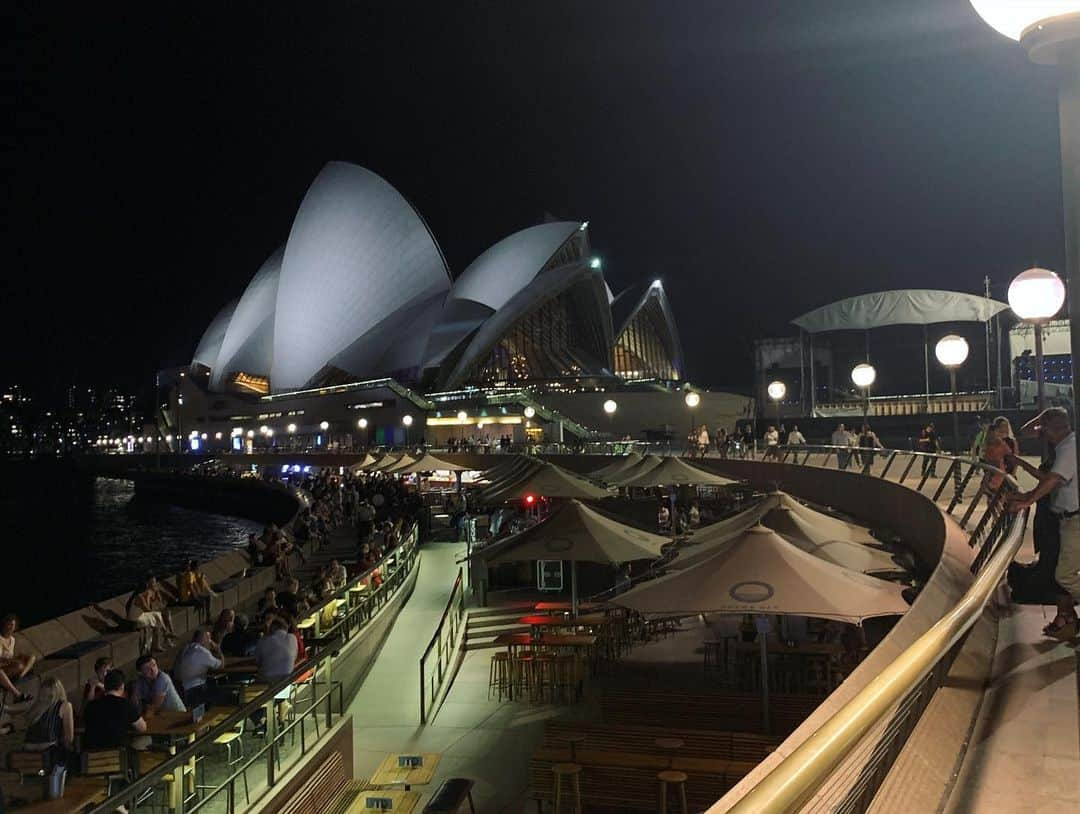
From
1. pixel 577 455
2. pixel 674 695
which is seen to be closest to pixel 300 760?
pixel 674 695

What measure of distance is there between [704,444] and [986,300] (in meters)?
11.6

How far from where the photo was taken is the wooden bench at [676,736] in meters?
6.70

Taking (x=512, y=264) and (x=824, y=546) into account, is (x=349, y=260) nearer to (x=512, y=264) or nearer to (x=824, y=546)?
(x=512, y=264)

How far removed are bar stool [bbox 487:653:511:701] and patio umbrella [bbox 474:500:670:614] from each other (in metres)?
1.13

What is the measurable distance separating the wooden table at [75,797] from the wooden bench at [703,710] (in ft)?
13.0

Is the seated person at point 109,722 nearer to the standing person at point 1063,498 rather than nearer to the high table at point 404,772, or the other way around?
the high table at point 404,772

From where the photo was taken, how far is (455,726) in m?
9.63

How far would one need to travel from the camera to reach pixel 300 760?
714cm

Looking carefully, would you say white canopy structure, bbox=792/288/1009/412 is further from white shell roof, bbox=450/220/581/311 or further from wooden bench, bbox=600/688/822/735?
white shell roof, bbox=450/220/581/311

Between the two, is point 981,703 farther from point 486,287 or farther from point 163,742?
point 486,287

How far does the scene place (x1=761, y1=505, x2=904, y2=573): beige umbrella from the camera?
8508mm

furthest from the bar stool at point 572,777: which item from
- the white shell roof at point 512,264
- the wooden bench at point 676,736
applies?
the white shell roof at point 512,264

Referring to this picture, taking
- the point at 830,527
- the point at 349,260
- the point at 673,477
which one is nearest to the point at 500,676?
the point at 830,527

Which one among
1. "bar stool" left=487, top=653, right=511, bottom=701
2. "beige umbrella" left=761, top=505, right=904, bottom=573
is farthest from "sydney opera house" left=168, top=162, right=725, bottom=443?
"beige umbrella" left=761, top=505, right=904, bottom=573
